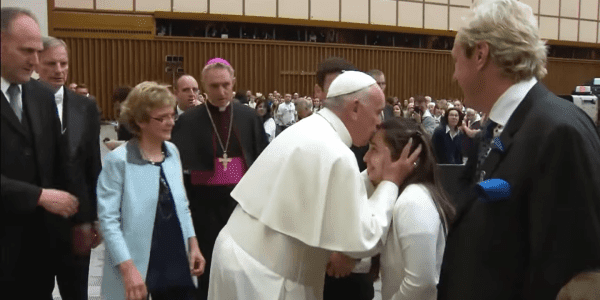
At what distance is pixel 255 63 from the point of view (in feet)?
65.4

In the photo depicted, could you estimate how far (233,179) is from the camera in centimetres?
413

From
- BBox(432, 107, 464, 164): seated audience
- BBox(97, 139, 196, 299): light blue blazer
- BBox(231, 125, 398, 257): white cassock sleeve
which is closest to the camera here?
BBox(231, 125, 398, 257): white cassock sleeve

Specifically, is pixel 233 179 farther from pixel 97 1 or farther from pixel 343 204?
pixel 97 1

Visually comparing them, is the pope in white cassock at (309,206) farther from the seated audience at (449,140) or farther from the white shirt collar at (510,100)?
→ the seated audience at (449,140)

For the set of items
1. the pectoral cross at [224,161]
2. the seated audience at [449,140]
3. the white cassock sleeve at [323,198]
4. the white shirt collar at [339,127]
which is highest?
the white shirt collar at [339,127]

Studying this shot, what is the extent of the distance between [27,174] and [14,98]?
0.58 feet

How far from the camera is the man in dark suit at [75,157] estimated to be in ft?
5.30

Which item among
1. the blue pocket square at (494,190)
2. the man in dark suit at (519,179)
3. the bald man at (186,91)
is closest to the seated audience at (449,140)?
the bald man at (186,91)

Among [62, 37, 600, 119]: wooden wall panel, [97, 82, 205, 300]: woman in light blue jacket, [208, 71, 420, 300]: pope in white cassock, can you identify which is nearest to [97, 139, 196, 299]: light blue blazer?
[97, 82, 205, 300]: woman in light blue jacket

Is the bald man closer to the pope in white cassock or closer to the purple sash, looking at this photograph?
the purple sash

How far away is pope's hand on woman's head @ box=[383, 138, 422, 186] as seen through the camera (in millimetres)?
2395

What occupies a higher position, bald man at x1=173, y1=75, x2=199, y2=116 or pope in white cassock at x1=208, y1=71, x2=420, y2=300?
bald man at x1=173, y1=75, x2=199, y2=116

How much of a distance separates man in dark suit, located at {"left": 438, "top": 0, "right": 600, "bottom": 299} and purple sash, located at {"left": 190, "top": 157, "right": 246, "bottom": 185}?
2436 millimetres

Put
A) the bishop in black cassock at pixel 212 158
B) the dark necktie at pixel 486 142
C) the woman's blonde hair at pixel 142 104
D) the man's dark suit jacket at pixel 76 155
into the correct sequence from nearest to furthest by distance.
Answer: the man's dark suit jacket at pixel 76 155 < the dark necktie at pixel 486 142 < the woman's blonde hair at pixel 142 104 < the bishop in black cassock at pixel 212 158
